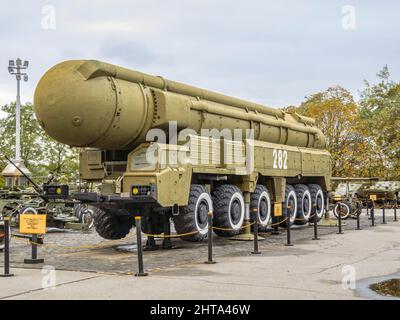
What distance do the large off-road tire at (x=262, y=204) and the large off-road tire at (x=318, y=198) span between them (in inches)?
162

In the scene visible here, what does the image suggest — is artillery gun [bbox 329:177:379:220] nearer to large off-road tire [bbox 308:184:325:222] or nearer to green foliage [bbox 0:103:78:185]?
large off-road tire [bbox 308:184:325:222]

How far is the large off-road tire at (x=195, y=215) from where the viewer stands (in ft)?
41.4

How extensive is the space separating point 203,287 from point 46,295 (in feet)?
6.92

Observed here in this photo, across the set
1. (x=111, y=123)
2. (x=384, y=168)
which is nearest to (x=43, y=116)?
(x=111, y=123)

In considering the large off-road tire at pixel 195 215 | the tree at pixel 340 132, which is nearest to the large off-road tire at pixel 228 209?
the large off-road tire at pixel 195 215

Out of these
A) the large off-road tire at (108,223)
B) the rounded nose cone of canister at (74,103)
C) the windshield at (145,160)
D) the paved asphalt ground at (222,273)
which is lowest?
the paved asphalt ground at (222,273)

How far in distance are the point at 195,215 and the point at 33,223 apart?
3782mm

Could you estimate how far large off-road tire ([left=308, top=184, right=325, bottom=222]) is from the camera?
20234 millimetres

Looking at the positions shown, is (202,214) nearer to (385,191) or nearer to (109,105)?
(109,105)

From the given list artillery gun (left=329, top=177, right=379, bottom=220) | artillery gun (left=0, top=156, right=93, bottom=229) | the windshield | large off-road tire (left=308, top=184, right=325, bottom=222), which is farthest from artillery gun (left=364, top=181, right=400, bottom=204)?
the windshield

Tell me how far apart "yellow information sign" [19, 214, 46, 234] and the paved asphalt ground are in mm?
673

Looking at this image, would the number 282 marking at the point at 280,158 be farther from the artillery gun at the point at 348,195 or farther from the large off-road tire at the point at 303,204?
the artillery gun at the point at 348,195

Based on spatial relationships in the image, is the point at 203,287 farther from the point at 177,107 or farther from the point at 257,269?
Result: the point at 177,107
